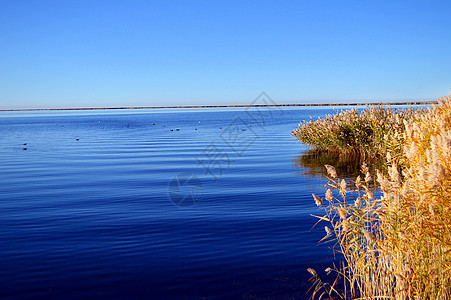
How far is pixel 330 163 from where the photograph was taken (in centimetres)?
2214

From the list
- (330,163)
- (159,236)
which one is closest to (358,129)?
(330,163)

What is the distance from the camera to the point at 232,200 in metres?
13.8

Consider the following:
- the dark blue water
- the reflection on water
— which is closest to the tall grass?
the reflection on water

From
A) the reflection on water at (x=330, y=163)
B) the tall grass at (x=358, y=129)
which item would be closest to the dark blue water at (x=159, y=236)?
the reflection on water at (x=330, y=163)

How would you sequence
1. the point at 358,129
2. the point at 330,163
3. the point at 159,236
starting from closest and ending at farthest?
the point at 159,236 → the point at 330,163 → the point at 358,129

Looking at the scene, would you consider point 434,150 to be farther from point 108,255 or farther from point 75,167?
point 75,167

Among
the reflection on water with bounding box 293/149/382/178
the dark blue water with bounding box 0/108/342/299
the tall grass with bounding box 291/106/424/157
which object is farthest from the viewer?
the tall grass with bounding box 291/106/424/157

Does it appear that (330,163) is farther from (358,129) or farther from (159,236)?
(159,236)

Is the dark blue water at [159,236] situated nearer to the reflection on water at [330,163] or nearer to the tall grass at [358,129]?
the reflection on water at [330,163]

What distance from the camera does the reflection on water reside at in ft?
62.2

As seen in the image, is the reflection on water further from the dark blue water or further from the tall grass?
the dark blue water

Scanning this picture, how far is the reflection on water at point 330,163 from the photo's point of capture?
Answer: 19.0 meters

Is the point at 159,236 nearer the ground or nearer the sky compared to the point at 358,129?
nearer the ground

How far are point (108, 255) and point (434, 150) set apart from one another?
19.9 ft
